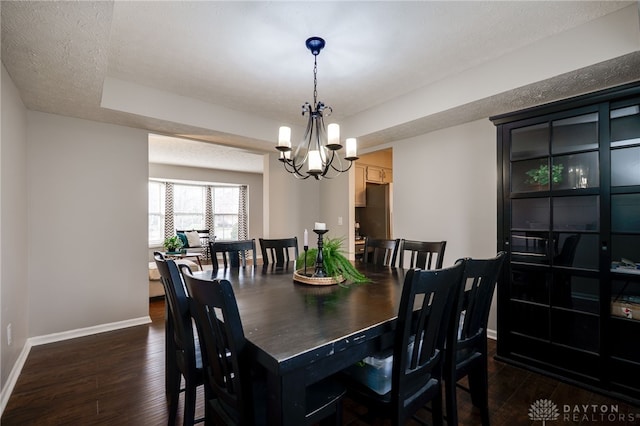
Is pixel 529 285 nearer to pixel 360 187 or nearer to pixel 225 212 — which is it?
pixel 360 187

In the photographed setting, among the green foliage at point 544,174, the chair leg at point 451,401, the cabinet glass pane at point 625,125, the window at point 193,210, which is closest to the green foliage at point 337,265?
the chair leg at point 451,401

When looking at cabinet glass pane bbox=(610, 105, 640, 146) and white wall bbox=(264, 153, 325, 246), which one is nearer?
cabinet glass pane bbox=(610, 105, 640, 146)

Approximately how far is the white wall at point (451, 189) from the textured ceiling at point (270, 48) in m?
0.31

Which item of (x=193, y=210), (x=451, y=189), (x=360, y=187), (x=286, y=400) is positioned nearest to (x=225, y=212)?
(x=193, y=210)

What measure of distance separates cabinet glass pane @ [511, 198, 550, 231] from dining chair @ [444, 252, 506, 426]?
1085mm

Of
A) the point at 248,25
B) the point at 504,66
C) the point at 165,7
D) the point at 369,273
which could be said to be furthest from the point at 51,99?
the point at 504,66

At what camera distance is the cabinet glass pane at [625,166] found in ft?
6.54

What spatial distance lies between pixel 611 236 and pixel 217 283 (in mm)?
2584

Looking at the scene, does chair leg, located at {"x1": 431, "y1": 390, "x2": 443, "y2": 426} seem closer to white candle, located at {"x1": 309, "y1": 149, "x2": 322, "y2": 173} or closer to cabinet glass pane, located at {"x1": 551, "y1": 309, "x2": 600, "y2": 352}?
cabinet glass pane, located at {"x1": 551, "y1": 309, "x2": 600, "y2": 352}

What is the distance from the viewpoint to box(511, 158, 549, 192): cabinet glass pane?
2.39 m

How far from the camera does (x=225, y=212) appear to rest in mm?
8484

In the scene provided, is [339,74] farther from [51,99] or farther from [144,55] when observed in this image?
[51,99]

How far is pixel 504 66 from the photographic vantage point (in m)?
2.45

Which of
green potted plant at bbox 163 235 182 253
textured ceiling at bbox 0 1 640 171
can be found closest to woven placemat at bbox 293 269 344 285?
textured ceiling at bbox 0 1 640 171
